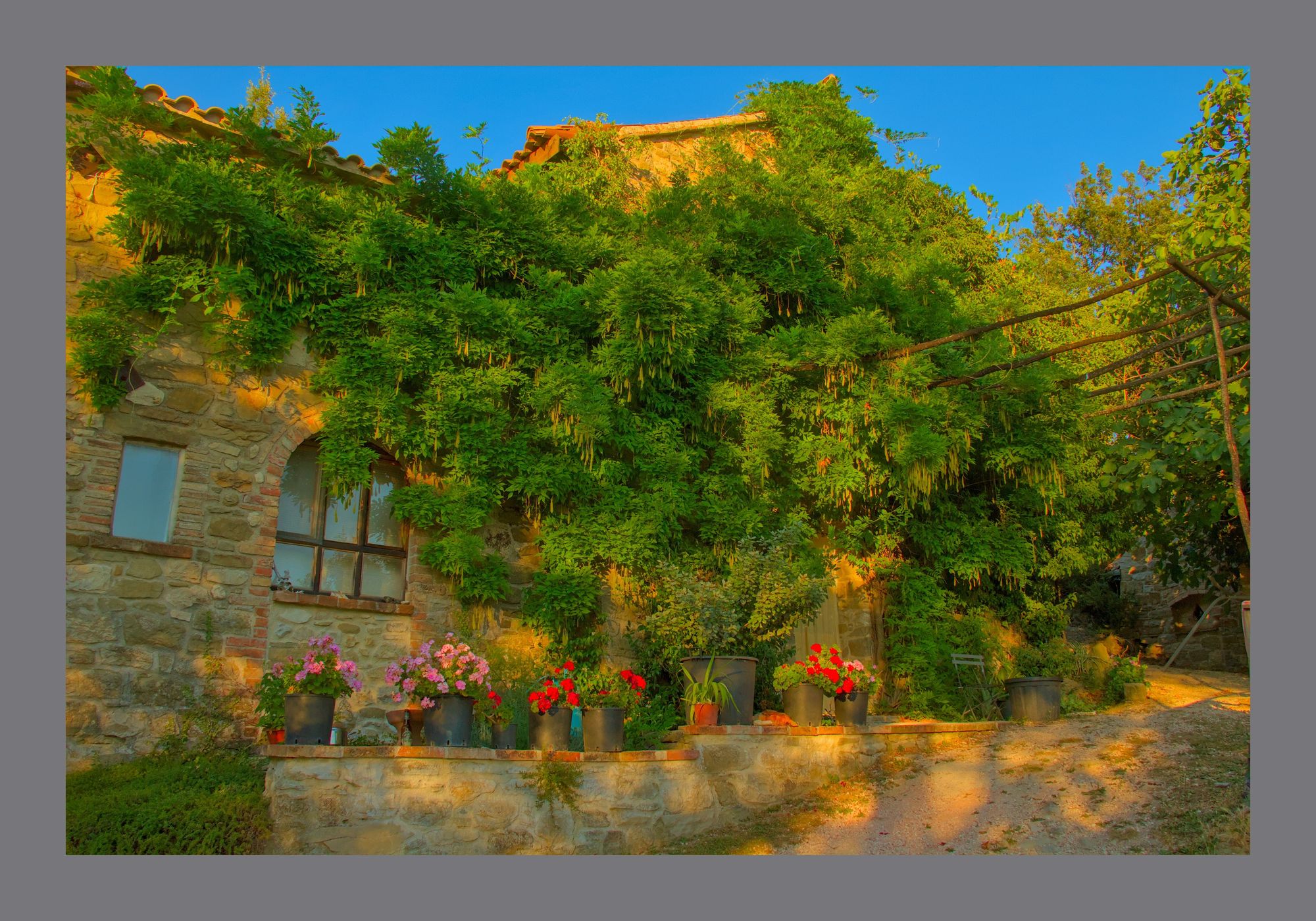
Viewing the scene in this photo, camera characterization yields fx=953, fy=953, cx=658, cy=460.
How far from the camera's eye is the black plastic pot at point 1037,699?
914 cm

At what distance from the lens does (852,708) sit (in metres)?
7.66

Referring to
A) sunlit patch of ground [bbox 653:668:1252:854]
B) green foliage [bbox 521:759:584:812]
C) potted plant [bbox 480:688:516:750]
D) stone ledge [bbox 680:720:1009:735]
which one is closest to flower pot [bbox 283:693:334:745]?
potted plant [bbox 480:688:516:750]

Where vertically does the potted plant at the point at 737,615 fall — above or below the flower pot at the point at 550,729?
above

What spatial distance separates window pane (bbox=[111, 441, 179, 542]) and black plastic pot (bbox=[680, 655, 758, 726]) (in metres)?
3.89

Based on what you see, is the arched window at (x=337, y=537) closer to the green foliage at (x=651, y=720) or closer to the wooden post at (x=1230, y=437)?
the green foliage at (x=651, y=720)

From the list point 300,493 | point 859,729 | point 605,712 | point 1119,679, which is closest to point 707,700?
point 605,712

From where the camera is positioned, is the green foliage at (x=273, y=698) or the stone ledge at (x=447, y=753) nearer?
the stone ledge at (x=447, y=753)

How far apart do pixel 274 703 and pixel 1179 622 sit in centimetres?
1419

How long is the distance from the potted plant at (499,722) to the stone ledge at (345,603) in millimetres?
1401

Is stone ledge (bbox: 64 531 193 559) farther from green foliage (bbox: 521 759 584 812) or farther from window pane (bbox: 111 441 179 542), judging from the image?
green foliage (bbox: 521 759 584 812)

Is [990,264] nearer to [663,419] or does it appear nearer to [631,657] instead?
[663,419]

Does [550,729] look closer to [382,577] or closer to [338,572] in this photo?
[382,577]

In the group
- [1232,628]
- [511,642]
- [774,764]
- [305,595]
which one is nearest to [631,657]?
[511,642]

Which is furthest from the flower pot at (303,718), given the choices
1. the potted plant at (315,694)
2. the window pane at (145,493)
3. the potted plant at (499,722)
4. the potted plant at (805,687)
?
the potted plant at (805,687)
